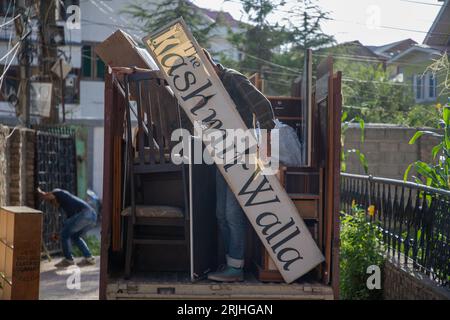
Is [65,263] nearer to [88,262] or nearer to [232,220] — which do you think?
[88,262]

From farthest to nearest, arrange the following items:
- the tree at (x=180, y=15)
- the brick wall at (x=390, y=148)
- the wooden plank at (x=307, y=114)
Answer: the tree at (x=180, y=15)
the brick wall at (x=390, y=148)
the wooden plank at (x=307, y=114)

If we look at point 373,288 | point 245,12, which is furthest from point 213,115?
point 245,12

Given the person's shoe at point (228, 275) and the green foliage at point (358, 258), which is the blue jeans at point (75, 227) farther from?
the person's shoe at point (228, 275)

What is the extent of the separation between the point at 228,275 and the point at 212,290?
19cm

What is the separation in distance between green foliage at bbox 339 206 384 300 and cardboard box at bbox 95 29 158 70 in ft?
10.8

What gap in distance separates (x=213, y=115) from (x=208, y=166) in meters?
0.51

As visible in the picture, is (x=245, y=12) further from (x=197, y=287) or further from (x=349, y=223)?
(x=197, y=287)

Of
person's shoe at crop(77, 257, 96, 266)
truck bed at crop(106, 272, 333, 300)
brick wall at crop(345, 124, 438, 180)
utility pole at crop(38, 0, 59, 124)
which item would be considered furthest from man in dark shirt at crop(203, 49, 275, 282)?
utility pole at crop(38, 0, 59, 124)

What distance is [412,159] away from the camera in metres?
12.8

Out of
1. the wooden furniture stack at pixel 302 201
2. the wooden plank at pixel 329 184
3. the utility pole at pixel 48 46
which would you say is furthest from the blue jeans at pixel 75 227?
the wooden plank at pixel 329 184

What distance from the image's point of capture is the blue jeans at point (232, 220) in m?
5.12

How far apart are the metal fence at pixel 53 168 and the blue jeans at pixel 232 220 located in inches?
312

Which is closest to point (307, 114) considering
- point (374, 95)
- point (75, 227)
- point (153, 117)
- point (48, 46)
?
point (153, 117)

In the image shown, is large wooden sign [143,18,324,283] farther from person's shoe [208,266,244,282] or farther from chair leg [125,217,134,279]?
chair leg [125,217,134,279]
